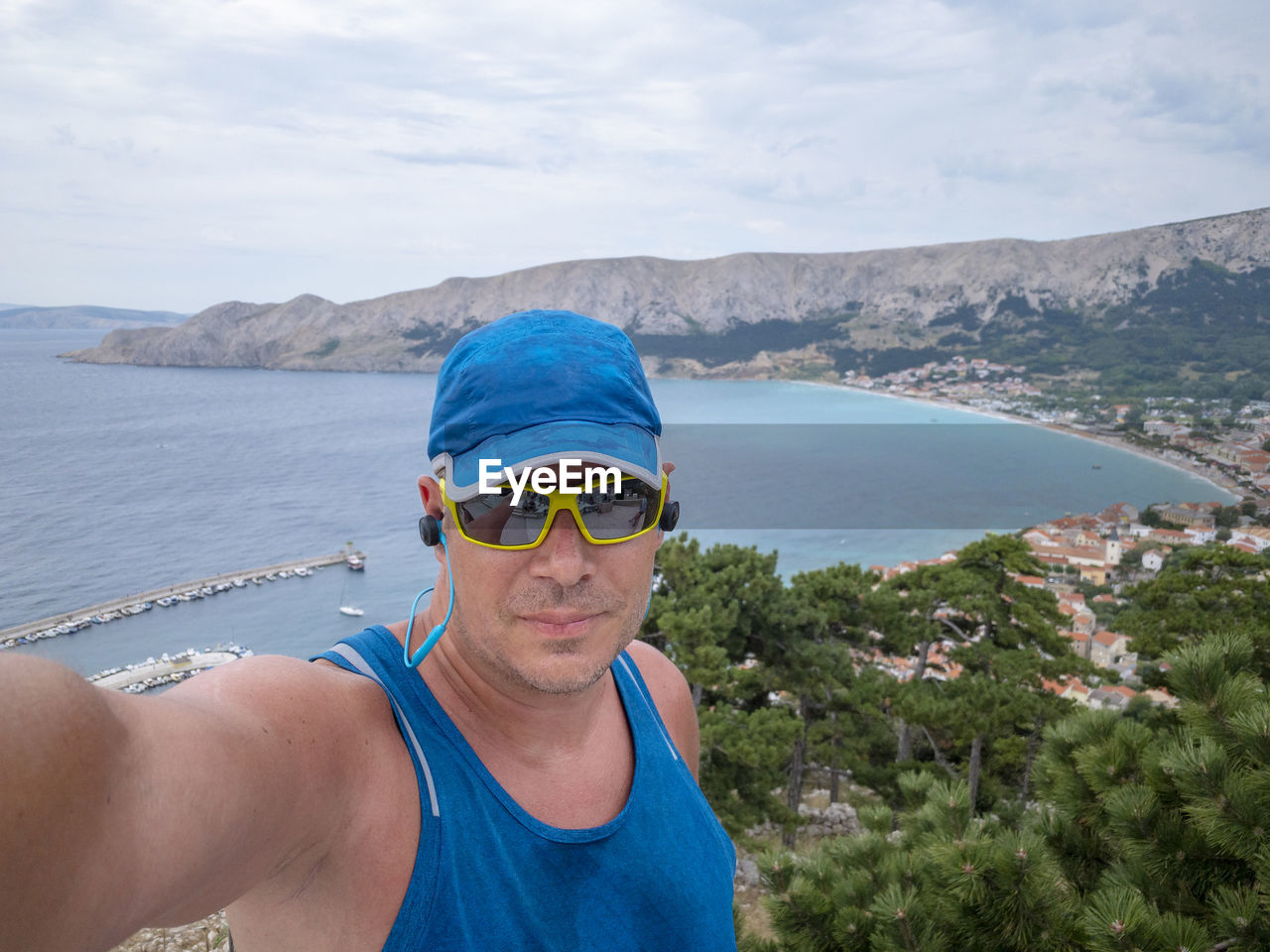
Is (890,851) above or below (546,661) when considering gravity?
below

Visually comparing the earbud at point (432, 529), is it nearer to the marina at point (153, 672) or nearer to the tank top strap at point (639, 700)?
the tank top strap at point (639, 700)

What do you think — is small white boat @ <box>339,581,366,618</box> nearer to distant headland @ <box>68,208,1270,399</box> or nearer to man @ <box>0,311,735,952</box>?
man @ <box>0,311,735,952</box>

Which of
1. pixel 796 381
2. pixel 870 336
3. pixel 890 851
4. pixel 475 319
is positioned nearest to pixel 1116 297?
pixel 870 336

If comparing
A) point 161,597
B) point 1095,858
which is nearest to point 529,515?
point 1095,858

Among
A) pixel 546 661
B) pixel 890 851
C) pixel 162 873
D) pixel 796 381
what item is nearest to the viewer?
pixel 162 873

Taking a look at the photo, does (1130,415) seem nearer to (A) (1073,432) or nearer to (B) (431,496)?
(A) (1073,432)

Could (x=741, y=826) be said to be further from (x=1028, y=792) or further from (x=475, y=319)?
(x=475, y=319)
